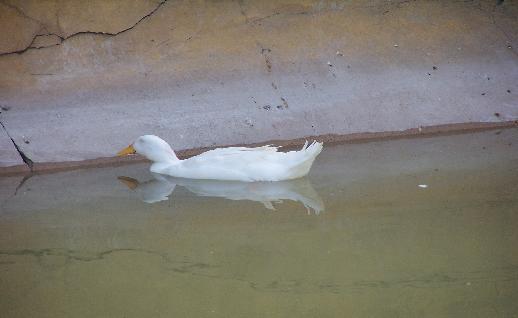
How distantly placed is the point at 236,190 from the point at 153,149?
902 mm

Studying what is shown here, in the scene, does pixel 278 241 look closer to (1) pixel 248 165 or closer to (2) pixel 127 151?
(1) pixel 248 165

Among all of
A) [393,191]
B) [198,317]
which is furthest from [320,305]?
[393,191]

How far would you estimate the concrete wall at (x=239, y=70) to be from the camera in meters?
7.53

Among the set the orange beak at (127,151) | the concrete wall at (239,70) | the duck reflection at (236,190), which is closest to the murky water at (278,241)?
the duck reflection at (236,190)

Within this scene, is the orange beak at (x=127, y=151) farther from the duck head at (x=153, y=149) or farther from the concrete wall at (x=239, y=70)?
the concrete wall at (x=239, y=70)

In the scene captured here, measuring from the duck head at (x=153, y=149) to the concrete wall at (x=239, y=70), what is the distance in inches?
14.5

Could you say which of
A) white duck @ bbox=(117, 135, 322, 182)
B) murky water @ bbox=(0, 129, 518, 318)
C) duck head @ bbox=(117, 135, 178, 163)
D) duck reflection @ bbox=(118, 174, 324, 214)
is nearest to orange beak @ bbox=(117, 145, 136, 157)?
duck head @ bbox=(117, 135, 178, 163)

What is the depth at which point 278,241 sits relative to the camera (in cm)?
503

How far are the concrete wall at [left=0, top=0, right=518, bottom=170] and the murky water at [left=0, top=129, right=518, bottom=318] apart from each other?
698 millimetres

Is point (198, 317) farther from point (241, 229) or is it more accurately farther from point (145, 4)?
point (145, 4)

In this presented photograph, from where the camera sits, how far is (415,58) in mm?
8258

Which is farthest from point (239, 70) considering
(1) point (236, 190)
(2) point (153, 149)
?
(1) point (236, 190)

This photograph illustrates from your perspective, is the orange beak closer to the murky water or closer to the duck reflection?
the murky water

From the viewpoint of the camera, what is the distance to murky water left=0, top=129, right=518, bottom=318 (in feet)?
14.0
